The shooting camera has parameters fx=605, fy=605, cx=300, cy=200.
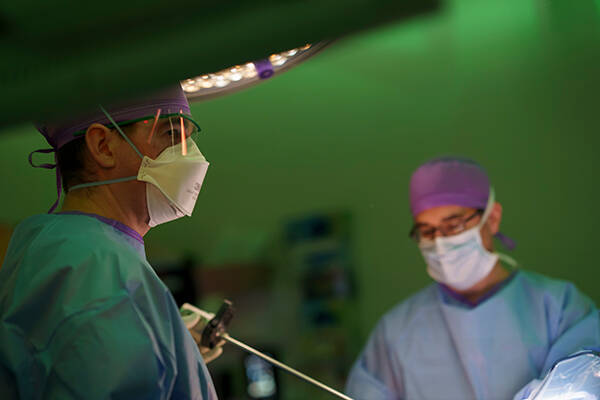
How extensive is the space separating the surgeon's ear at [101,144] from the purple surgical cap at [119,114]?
0.05ft

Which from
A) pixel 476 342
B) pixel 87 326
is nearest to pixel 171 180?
pixel 87 326

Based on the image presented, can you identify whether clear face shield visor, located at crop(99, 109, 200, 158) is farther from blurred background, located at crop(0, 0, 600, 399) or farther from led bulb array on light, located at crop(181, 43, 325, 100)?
blurred background, located at crop(0, 0, 600, 399)

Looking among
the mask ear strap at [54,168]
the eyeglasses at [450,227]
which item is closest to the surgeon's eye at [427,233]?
the eyeglasses at [450,227]

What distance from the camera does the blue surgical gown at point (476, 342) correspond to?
188 centimetres

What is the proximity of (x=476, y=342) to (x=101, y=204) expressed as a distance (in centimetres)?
130

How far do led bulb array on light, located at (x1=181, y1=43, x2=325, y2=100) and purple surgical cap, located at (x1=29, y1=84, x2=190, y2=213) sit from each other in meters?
0.08

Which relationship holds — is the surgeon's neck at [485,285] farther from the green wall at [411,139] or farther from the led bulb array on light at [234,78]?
the led bulb array on light at [234,78]

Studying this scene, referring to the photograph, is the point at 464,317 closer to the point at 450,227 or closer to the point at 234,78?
the point at 450,227

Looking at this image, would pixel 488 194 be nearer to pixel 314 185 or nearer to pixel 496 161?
pixel 496 161

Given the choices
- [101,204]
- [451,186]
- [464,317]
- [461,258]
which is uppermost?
[101,204]

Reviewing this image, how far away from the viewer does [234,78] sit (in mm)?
1627

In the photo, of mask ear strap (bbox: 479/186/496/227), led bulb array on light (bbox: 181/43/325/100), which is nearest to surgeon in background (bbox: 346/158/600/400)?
mask ear strap (bbox: 479/186/496/227)

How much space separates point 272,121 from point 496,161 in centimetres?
118

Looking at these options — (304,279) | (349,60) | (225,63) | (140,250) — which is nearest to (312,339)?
(304,279)
